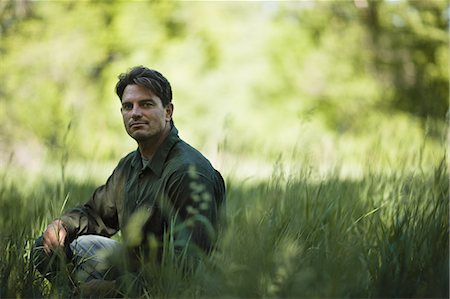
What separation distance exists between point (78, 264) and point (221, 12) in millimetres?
14993

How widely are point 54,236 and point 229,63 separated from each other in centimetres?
1433

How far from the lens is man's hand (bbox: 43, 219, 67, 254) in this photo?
3.00m

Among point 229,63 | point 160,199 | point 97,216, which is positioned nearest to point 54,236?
point 97,216

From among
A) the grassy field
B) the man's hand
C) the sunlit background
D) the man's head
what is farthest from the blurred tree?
the man's hand

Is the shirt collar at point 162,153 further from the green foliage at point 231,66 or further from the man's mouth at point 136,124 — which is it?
the green foliage at point 231,66

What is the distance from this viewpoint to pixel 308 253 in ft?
8.61

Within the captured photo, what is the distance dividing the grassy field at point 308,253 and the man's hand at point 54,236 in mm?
82

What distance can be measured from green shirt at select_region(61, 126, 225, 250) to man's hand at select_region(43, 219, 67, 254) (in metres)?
0.07

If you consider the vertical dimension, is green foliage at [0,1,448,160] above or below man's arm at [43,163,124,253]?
above

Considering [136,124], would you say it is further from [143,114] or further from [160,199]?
[160,199]

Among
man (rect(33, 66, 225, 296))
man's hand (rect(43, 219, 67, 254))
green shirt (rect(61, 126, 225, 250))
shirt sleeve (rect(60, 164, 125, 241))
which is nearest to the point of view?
green shirt (rect(61, 126, 225, 250))

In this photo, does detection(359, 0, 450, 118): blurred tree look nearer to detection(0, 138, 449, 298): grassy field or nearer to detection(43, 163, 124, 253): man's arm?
detection(0, 138, 449, 298): grassy field

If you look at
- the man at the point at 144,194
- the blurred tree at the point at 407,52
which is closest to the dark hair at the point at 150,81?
the man at the point at 144,194

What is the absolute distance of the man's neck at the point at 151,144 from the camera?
10.3 feet
